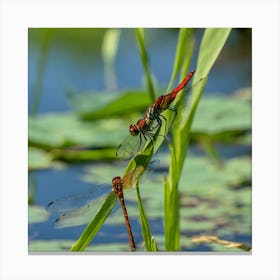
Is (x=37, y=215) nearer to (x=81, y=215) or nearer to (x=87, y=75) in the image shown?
(x=81, y=215)

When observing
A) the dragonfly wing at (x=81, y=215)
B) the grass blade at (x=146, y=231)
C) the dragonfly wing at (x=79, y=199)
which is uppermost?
the dragonfly wing at (x=79, y=199)

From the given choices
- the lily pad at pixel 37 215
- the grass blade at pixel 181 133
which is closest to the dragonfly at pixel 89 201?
the grass blade at pixel 181 133

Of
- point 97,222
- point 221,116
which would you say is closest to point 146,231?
point 97,222

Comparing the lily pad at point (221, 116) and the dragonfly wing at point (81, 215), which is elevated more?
the lily pad at point (221, 116)

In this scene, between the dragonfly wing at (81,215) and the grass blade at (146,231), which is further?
the dragonfly wing at (81,215)

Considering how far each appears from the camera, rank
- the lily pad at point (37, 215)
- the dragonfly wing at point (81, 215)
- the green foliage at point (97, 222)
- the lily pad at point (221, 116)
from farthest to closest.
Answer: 1. the lily pad at point (221, 116)
2. the lily pad at point (37, 215)
3. the dragonfly wing at point (81, 215)
4. the green foliage at point (97, 222)

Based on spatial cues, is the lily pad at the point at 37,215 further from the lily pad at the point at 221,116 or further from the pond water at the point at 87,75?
the lily pad at the point at 221,116
